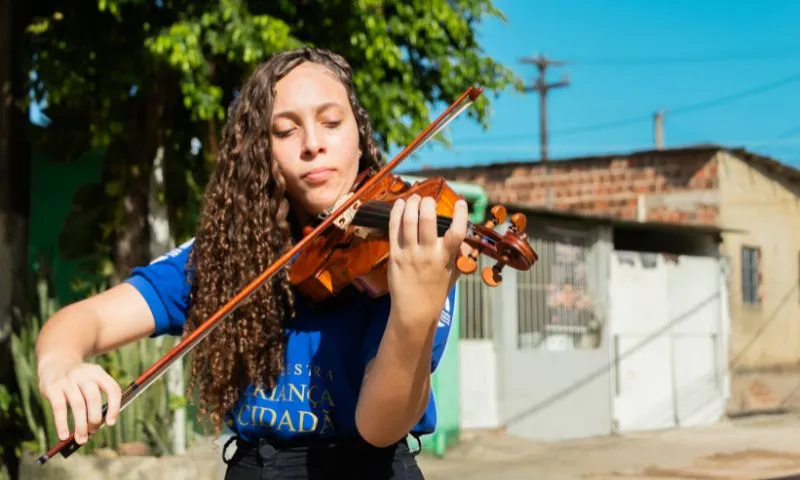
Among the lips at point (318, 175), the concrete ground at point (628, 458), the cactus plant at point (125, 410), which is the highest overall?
the lips at point (318, 175)

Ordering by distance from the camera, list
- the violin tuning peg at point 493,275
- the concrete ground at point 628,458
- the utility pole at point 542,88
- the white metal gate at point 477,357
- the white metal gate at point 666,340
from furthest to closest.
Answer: the utility pole at point 542,88
the white metal gate at point 666,340
the white metal gate at point 477,357
the concrete ground at point 628,458
the violin tuning peg at point 493,275

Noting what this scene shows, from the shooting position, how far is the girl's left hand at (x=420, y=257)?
5.38 ft

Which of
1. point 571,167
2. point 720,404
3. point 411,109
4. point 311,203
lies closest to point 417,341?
point 311,203

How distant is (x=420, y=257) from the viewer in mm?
1646

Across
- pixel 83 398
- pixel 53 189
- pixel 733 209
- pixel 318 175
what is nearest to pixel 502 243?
pixel 318 175

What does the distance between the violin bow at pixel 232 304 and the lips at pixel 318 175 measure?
0.21 feet

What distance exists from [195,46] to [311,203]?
15.2ft

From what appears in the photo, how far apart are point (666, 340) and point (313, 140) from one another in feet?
43.1

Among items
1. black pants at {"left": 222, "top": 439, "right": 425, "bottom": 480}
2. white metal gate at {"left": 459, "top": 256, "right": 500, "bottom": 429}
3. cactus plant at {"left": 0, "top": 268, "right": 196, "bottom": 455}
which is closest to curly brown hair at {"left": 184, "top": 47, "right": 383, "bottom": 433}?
black pants at {"left": 222, "top": 439, "right": 425, "bottom": 480}

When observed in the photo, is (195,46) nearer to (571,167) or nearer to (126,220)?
(126,220)

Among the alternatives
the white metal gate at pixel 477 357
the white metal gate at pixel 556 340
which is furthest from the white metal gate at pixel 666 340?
the white metal gate at pixel 477 357

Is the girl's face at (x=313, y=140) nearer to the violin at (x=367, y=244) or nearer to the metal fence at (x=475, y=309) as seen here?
the violin at (x=367, y=244)

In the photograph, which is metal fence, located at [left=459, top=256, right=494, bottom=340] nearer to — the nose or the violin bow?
the violin bow

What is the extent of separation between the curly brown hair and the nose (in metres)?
0.09
